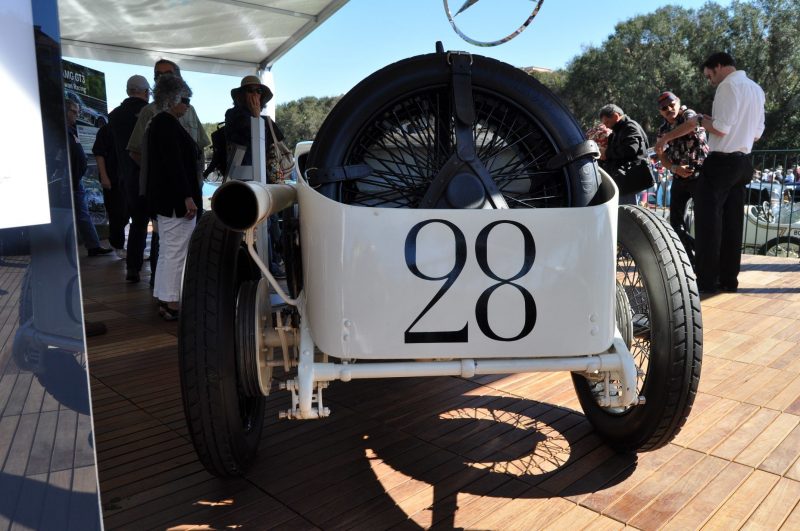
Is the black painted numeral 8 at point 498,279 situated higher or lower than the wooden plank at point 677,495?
higher

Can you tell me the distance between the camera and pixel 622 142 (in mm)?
5590

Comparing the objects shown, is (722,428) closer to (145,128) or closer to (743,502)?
(743,502)

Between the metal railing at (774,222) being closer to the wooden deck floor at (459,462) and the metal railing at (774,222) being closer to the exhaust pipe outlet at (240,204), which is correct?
the wooden deck floor at (459,462)

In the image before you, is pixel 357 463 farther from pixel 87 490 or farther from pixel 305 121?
pixel 305 121

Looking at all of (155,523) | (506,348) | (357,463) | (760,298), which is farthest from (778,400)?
(155,523)

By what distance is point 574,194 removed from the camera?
80.0 inches

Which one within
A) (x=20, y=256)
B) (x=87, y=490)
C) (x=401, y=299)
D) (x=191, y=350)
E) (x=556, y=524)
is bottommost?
(x=556, y=524)

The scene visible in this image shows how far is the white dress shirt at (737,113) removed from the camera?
15.6ft

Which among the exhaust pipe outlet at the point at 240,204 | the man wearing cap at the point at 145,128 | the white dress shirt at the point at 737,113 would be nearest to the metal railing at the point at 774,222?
the white dress shirt at the point at 737,113

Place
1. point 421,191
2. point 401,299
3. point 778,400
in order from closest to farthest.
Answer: point 401,299 → point 421,191 → point 778,400

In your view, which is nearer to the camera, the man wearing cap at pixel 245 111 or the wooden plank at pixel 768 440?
the wooden plank at pixel 768 440

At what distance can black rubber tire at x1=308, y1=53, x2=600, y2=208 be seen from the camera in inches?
76.9

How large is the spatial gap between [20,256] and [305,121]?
16044mm

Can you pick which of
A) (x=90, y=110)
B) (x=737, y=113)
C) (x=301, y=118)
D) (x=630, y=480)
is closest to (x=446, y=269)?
(x=630, y=480)
